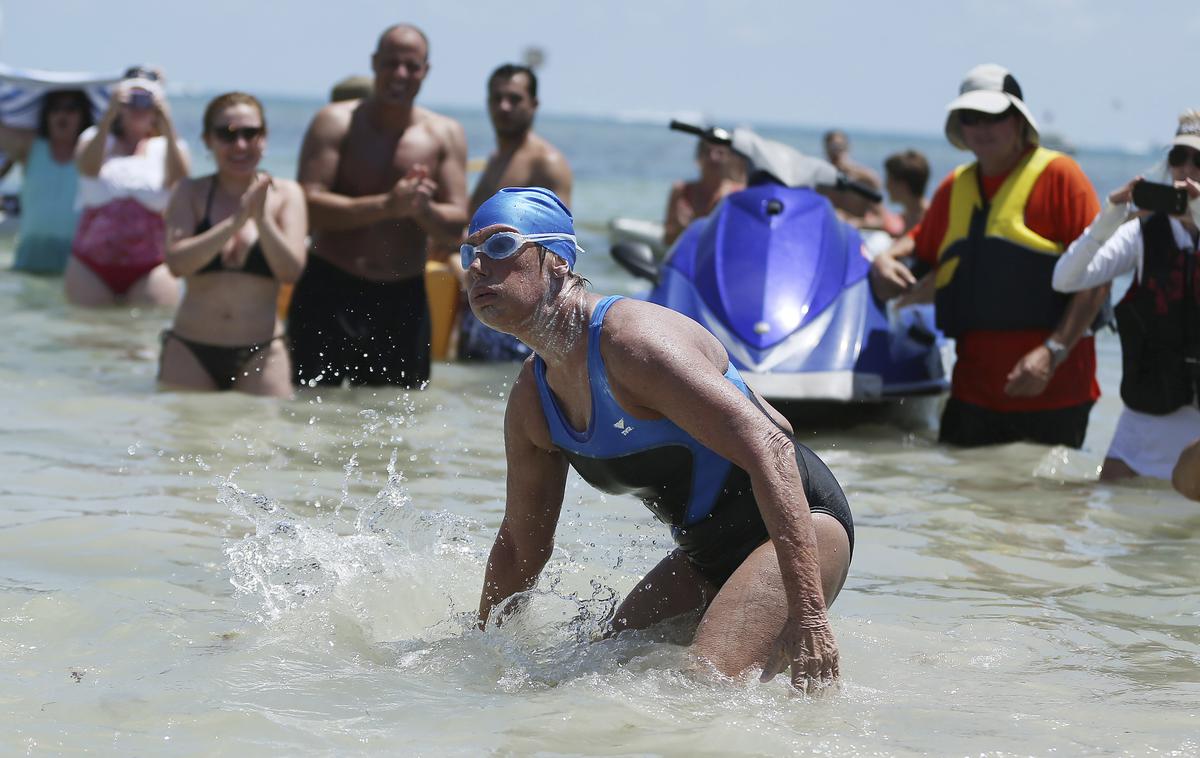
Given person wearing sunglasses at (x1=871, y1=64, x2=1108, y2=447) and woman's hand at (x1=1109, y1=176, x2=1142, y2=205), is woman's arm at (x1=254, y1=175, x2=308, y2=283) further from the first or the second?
woman's hand at (x1=1109, y1=176, x2=1142, y2=205)

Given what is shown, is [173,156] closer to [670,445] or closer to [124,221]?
[124,221]

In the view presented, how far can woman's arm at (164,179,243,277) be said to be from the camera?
7602 mm

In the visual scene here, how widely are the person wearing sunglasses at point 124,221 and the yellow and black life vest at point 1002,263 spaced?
20.3ft

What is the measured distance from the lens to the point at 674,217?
38.1 feet

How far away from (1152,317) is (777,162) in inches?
103

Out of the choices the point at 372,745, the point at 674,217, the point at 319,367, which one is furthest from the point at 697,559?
the point at 674,217

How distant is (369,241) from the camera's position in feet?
27.3

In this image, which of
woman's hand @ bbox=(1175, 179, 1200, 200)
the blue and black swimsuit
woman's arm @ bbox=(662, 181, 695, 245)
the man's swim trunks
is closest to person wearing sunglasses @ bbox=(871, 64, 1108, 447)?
woman's hand @ bbox=(1175, 179, 1200, 200)

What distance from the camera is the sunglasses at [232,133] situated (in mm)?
7598

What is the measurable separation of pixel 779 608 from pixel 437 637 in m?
1.14

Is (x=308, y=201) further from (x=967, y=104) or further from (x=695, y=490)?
(x=695, y=490)

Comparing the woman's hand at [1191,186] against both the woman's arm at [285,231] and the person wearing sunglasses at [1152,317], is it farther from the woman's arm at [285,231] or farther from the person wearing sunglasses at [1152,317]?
the woman's arm at [285,231]

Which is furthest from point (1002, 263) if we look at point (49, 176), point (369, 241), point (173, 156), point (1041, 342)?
point (49, 176)

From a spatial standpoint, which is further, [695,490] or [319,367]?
[319,367]
